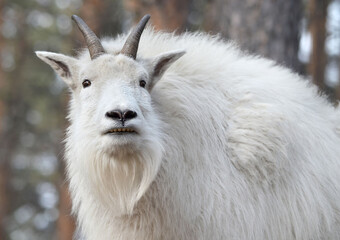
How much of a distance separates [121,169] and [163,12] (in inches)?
310

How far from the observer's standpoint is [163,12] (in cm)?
1298

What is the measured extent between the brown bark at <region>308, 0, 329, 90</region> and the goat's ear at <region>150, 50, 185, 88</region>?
12349 millimetres

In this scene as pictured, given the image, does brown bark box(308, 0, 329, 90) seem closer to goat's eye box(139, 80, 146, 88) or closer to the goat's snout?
goat's eye box(139, 80, 146, 88)

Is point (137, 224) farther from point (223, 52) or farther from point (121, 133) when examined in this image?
point (223, 52)

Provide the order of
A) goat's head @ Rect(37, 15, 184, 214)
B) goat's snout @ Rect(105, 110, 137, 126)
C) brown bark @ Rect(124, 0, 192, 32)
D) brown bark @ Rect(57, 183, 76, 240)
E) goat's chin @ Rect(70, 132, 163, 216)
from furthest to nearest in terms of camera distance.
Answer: brown bark @ Rect(57, 183, 76, 240)
brown bark @ Rect(124, 0, 192, 32)
goat's chin @ Rect(70, 132, 163, 216)
goat's head @ Rect(37, 15, 184, 214)
goat's snout @ Rect(105, 110, 137, 126)

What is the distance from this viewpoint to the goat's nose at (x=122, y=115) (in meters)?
5.27

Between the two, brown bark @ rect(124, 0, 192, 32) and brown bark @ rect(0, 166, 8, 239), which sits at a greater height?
brown bark @ rect(124, 0, 192, 32)

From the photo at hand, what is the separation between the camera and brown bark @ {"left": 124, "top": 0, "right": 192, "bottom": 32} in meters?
12.9

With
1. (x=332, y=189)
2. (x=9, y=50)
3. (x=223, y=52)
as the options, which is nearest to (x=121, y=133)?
(x=223, y=52)

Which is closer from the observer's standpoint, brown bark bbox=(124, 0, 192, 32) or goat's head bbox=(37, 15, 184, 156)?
goat's head bbox=(37, 15, 184, 156)

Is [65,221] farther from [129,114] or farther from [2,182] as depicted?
[129,114]

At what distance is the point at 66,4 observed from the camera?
73.4ft

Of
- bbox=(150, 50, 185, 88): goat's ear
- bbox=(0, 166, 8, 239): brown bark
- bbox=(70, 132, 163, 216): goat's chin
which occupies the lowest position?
bbox=(0, 166, 8, 239): brown bark

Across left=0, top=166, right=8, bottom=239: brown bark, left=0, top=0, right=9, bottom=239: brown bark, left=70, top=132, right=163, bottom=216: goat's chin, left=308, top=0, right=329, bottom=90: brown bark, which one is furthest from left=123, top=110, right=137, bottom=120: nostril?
left=0, top=166, right=8, bottom=239: brown bark
